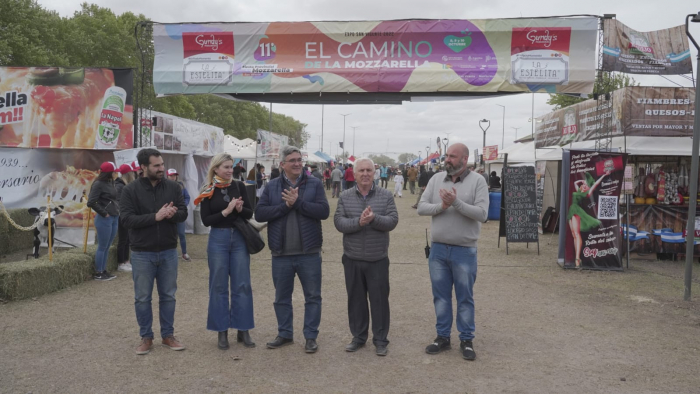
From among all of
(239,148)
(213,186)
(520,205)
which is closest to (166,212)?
(213,186)

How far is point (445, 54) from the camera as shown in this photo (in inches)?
363

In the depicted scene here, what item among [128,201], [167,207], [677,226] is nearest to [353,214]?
[167,207]

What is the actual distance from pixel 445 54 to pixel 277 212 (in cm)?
539

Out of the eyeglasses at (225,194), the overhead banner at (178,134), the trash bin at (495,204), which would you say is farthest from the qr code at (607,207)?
the trash bin at (495,204)

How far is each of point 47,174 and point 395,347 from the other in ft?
29.1

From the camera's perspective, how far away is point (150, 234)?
4957 mm

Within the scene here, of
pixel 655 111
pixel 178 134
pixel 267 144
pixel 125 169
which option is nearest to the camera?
pixel 125 169

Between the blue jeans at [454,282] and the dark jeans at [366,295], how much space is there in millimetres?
473

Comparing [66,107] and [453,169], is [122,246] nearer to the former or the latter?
[66,107]

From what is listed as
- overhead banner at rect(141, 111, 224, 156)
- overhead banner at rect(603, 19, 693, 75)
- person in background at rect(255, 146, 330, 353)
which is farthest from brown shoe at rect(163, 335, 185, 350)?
overhead banner at rect(603, 19, 693, 75)

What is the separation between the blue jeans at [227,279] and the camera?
511cm

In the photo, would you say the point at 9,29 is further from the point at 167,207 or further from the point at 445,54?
the point at 167,207

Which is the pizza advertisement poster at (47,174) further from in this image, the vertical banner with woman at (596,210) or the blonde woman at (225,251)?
the vertical banner with woman at (596,210)

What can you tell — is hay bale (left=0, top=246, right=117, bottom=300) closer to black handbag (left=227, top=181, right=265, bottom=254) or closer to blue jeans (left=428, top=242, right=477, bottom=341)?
black handbag (left=227, top=181, right=265, bottom=254)
